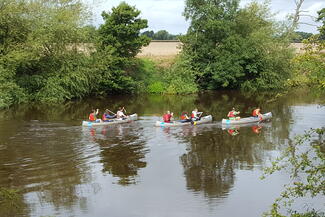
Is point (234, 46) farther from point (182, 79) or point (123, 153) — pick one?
point (123, 153)

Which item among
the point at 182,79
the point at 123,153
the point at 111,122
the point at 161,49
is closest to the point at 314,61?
the point at 123,153

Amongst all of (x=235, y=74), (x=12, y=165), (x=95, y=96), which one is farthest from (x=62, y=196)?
(x=235, y=74)

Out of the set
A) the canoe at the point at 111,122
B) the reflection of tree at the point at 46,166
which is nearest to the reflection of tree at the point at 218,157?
the reflection of tree at the point at 46,166

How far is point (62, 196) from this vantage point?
630 inches

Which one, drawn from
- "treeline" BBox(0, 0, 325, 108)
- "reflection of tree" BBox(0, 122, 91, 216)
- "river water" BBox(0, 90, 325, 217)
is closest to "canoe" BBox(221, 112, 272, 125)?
"river water" BBox(0, 90, 325, 217)

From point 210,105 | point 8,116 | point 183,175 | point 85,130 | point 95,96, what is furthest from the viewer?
point 95,96

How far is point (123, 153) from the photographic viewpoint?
22.2 m

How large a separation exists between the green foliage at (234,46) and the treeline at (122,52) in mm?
113

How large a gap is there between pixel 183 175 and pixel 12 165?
800 cm

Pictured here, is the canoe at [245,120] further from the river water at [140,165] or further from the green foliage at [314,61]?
the green foliage at [314,61]

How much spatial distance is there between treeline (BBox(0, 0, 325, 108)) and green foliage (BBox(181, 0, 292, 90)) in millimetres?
113

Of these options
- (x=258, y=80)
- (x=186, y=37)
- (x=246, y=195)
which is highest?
(x=186, y=37)

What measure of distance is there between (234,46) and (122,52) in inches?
496

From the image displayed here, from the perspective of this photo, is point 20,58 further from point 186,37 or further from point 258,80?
point 258,80
